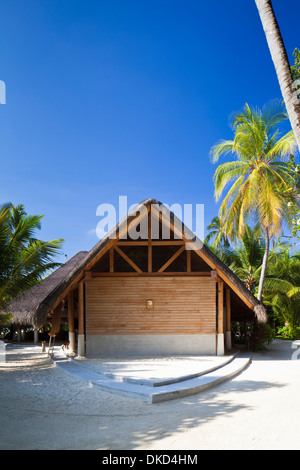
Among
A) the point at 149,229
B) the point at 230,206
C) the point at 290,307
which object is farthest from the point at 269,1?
the point at 290,307

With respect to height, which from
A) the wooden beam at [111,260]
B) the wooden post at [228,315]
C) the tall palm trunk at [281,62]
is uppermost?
the tall palm trunk at [281,62]

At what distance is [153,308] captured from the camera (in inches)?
393

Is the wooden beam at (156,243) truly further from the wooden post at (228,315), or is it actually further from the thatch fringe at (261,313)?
the thatch fringe at (261,313)

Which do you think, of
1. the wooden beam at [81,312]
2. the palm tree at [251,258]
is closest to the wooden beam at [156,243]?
the wooden beam at [81,312]

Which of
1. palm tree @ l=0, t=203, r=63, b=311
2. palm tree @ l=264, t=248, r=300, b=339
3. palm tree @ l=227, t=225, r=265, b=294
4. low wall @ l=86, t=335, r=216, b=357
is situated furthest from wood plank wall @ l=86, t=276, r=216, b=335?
palm tree @ l=227, t=225, r=265, b=294

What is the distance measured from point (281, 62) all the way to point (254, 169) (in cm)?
1025

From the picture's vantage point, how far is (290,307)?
58.3 ft

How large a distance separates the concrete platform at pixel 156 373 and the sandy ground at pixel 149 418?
159 millimetres

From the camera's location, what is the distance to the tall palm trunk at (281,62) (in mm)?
3338

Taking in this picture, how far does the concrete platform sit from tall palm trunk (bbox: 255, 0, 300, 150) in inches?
159

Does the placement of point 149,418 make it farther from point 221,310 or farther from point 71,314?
point 71,314

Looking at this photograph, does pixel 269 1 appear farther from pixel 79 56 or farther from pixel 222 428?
pixel 79 56
